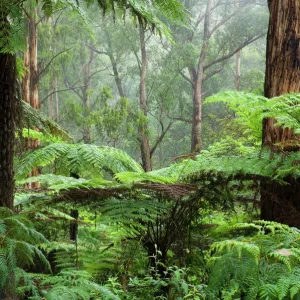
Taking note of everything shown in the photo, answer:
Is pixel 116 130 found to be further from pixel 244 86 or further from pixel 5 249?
pixel 5 249

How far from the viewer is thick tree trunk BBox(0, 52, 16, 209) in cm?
233

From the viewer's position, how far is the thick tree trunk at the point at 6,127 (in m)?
2.33

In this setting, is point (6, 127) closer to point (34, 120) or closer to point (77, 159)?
point (34, 120)

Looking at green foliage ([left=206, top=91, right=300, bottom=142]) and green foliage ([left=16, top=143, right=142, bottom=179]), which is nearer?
green foliage ([left=206, top=91, right=300, bottom=142])

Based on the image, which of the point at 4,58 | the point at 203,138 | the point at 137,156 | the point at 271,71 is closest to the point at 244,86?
the point at 203,138

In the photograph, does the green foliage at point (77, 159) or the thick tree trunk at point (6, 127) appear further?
the green foliage at point (77, 159)

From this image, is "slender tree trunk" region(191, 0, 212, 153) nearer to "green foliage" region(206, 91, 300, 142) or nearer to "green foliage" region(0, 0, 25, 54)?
"green foliage" region(206, 91, 300, 142)

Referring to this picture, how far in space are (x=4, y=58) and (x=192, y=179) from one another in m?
1.32

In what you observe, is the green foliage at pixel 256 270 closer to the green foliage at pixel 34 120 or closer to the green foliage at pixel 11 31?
the green foliage at pixel 11 31

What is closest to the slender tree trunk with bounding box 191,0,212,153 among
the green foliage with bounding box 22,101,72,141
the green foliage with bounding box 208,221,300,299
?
the green foliage with bounding box 22,101,72,141

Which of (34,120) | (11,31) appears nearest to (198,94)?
(34,120)

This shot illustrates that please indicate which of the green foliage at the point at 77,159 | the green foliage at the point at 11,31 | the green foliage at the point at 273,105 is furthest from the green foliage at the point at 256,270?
the green foliage at the point at 77,159

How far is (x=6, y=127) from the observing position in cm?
236

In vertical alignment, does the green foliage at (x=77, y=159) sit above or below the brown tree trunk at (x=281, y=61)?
below
